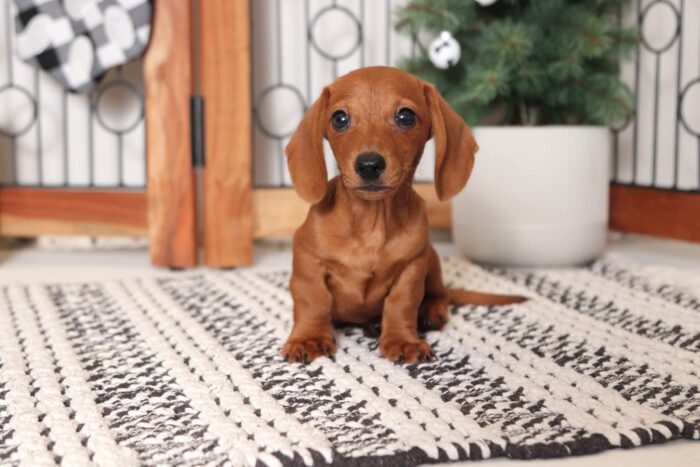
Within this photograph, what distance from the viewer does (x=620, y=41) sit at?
228 cm

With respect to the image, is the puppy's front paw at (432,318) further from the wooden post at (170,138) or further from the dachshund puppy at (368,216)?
the wooden post at (170,138)

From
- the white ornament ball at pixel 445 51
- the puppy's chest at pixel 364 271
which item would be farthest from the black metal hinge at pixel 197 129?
the puppy's chest at pixel 364 271

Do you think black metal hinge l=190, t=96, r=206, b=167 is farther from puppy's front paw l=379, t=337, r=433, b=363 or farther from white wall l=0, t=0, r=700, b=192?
puppy's front paw l=379, t=337, r=433, b=363

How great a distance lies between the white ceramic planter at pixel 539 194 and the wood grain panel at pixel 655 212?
0.87ft

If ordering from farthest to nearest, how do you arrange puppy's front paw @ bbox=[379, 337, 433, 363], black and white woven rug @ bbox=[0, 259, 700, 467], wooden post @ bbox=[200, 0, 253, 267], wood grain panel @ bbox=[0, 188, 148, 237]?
wood grain panel @ bbox=[0, 188, 148, 237]
wooden post @ bbox=[200, 0, 253, 267]
puppy's front paw @ bbox=[379, 337, 433, 363]
black and white woven rug @ bbox=[0, 259, 700, 467]

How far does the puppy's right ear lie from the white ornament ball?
91 cm

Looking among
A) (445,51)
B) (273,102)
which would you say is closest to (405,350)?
(445,51)

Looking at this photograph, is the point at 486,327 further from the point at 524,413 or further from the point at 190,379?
the point at 190,379

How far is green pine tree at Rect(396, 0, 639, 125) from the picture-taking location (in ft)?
7.13

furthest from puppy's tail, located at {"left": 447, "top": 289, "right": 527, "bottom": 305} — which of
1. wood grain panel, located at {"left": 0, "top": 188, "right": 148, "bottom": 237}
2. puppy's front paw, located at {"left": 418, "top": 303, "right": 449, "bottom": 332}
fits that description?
wood grain panel, located at {"left": 0, "top": 188, "right": 148, "bottom": 237}

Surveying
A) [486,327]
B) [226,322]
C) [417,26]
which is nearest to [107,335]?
[226,322]

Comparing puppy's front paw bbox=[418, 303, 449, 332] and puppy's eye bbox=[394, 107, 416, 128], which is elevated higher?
puppy's eye bbox=[394, 107, 416, 128]

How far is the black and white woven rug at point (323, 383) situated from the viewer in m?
0.98

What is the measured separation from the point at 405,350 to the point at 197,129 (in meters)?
1.18
